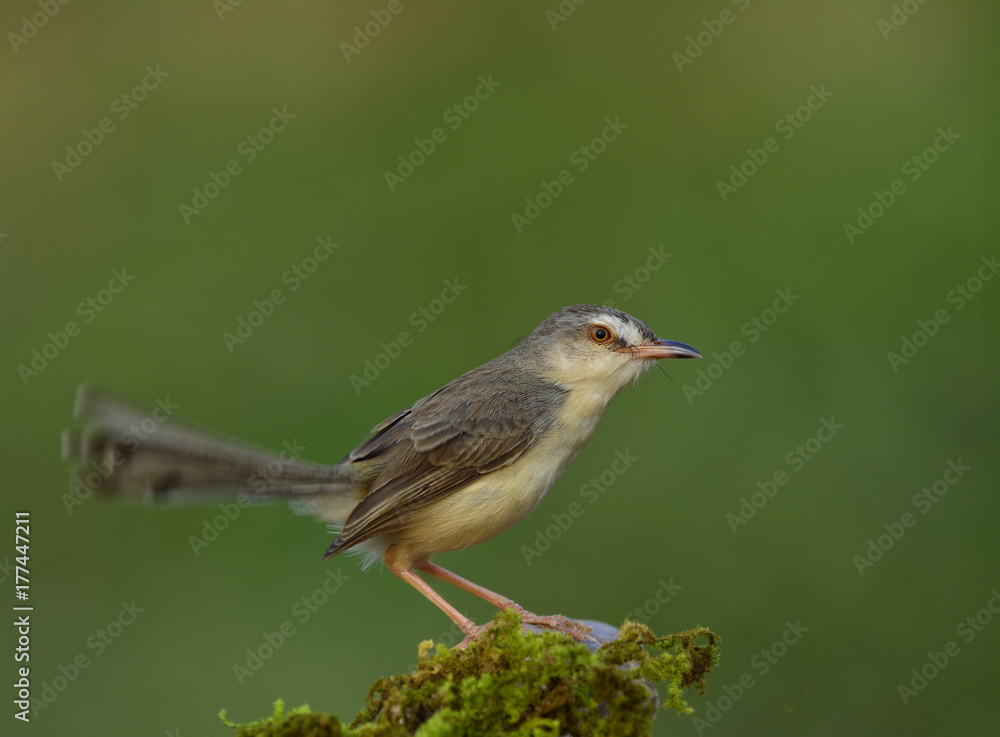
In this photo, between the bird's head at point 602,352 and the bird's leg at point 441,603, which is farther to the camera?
the bird's head at point 602,352

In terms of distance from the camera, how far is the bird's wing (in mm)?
5387

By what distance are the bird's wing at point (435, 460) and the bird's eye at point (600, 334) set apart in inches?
26.1

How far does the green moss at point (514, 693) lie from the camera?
11.2 ft

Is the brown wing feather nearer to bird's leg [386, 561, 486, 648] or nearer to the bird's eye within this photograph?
bird's leg [386, 561, 486, 648]

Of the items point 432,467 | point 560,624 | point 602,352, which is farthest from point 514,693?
point 602,352

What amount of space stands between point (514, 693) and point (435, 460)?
6.99 ft

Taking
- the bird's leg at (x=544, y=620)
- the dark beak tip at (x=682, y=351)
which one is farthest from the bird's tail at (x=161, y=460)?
the dark beak tip at (x=682, y=351)

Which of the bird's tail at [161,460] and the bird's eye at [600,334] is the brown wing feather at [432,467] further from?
the bird's eye at [600,334]

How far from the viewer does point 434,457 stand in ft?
18.1

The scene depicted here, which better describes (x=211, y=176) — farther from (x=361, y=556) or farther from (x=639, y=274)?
(x=361, y=556)

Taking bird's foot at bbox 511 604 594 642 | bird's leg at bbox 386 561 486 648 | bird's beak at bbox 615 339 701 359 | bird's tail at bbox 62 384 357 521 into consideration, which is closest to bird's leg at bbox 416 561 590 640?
bird's foot at bbox 511 604 594 642

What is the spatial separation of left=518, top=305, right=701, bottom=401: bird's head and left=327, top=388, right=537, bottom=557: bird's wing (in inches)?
16.8

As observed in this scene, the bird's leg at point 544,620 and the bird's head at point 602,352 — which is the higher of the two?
the bird's head at point 602,352

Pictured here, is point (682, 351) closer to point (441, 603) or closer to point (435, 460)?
point (435, 460)
